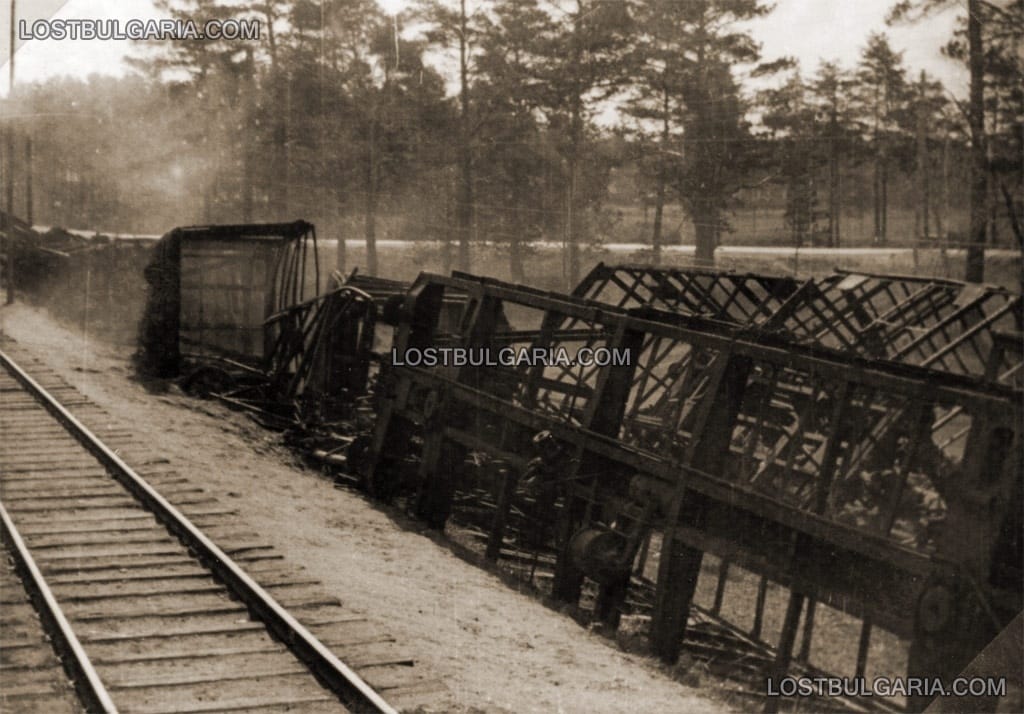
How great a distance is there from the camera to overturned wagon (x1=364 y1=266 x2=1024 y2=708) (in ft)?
22.6

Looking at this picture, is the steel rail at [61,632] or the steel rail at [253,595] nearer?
the steel rail at [61,632]

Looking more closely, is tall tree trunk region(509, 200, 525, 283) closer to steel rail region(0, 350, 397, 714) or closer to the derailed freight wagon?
the derailed freight wagon

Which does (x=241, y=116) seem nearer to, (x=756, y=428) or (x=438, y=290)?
(x=438, y=290)

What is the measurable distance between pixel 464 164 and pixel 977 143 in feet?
70.2

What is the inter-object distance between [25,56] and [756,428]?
51.6ft

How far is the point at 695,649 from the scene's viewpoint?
10.2 meters

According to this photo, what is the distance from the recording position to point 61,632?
7.22 m

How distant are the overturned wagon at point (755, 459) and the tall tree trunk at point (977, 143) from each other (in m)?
1.82

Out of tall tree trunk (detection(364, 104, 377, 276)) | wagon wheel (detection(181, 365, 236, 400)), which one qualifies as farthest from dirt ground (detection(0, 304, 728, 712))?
tall tree trunk (detection(364, 104, 377, 276))

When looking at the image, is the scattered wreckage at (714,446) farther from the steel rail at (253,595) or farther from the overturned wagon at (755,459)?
the steel rail at (253,595)

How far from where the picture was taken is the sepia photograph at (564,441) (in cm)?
706
